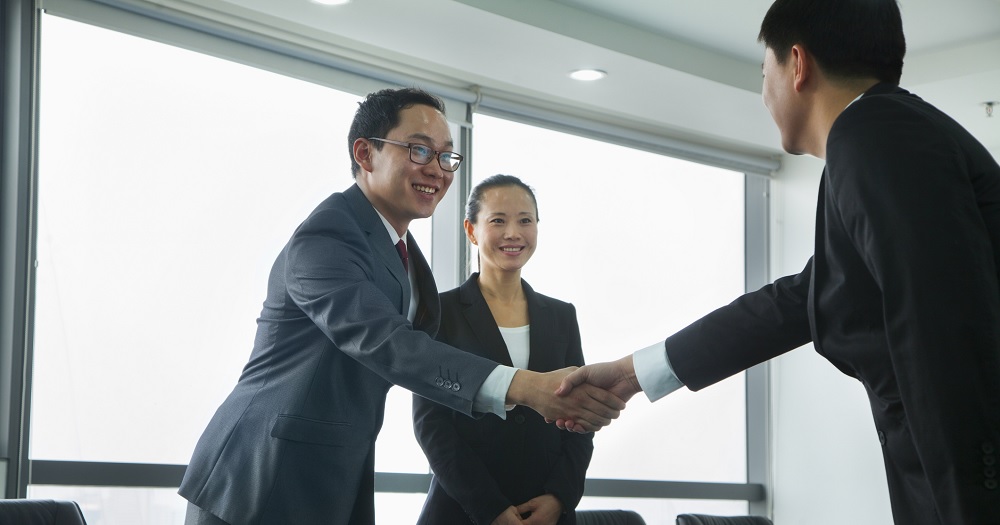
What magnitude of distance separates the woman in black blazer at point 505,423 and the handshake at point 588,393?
0.46 meters

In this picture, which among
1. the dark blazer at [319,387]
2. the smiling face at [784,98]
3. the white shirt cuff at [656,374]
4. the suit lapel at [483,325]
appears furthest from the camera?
the suit lapel at [483,325]

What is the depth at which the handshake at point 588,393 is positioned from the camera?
228 cm

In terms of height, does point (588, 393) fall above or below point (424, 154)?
below

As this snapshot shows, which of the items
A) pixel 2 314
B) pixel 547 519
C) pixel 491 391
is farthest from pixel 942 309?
pixel 2 314

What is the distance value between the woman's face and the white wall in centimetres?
317

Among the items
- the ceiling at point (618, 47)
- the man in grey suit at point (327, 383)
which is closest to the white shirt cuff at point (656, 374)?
the man in grey suit at point (327, 383)

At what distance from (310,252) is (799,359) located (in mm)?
4729

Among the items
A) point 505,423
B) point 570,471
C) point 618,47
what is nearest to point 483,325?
point 505,423

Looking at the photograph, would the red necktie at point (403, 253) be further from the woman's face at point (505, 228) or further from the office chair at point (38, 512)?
the office chair at point (38, 512)

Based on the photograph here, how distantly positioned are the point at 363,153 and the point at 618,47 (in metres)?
2.50

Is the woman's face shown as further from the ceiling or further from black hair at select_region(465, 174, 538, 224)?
the ceiling

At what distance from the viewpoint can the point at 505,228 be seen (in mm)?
3279

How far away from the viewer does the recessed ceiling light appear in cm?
479

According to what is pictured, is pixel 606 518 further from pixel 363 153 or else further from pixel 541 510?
pixel 363 153
